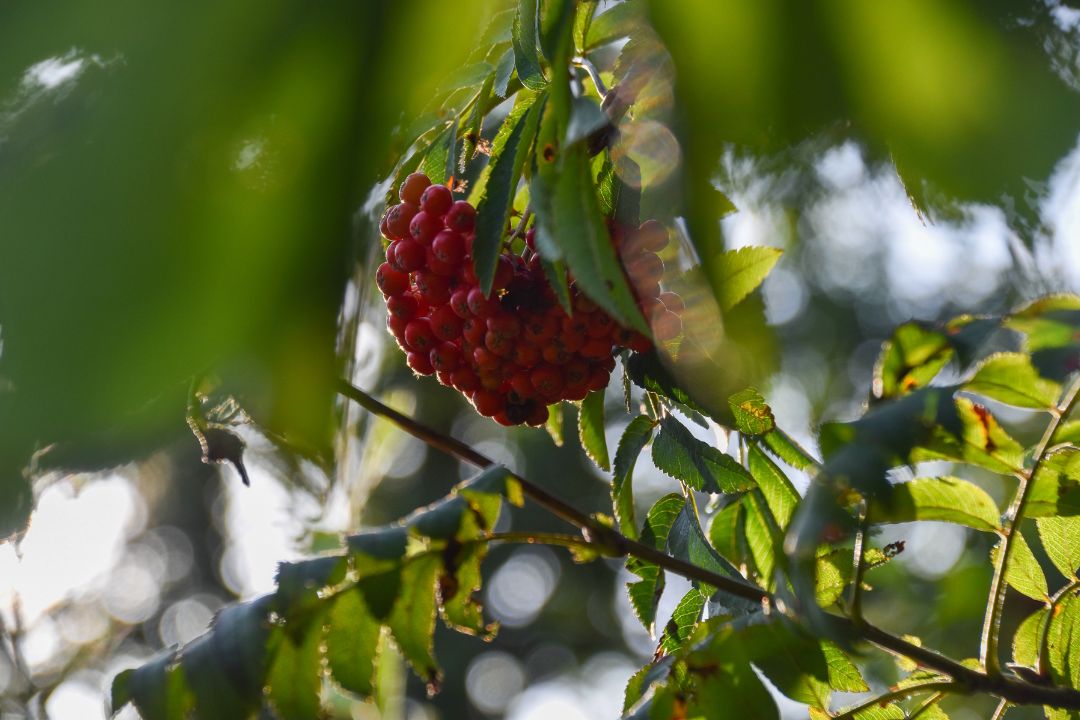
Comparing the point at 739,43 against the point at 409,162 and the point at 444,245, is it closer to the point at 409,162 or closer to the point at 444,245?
the point at 444,245

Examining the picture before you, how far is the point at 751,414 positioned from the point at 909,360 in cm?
22

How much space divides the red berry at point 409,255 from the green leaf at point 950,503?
0.48 metres

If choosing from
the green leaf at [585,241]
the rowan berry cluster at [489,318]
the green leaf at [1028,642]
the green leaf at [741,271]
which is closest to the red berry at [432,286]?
the rowan berry cluster at [489,318]

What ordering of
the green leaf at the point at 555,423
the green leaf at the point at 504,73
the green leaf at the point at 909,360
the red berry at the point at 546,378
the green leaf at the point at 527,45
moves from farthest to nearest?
the green leaf at the point at 555,423 → the red berry at the point at 546,378 → the green leaf at the point at 504,73 → the green leaf at the point at 909,360 → the green leaf at the point at 527,45

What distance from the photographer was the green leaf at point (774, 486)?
43.8 inches

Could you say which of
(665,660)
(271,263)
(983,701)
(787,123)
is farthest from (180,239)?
(983,701)

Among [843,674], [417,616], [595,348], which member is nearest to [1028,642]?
[843,674]

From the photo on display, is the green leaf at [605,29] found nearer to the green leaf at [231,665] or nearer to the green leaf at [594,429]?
the green leaf at [594,429]

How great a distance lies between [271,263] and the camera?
0.64 ft

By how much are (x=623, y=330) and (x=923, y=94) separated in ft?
2.15

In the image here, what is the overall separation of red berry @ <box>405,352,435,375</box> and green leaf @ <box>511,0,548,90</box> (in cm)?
33

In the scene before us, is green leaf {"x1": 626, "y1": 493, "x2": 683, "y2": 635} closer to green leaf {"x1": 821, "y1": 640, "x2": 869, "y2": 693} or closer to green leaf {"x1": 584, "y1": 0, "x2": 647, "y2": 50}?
green leaf {"x1": 821, "y1": 640, "x2": 869, "y2": 693}

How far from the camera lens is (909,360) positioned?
2.63 ft

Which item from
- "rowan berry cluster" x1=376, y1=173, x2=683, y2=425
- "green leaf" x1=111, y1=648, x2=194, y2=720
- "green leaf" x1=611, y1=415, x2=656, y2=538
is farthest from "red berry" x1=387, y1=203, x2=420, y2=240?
"green leaf" x1=111, y1=648, x2=194, y2=720
